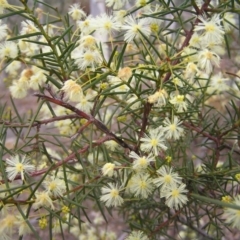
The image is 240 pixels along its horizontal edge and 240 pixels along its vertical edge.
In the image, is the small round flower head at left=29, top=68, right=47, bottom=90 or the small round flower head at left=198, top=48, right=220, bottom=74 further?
the small round flower head at left=29, top=68, right=47, bottom=90

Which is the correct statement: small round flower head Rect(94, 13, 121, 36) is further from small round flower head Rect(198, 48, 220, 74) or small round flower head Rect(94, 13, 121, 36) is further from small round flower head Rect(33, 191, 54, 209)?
small round flower head Rect(33, 191, 54, 209)

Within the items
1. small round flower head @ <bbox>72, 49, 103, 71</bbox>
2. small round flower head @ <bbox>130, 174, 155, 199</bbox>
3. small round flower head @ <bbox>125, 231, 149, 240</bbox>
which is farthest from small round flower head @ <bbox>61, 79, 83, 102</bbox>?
small round flower head @ <bbox>125, 231, 149, 240</bbox>

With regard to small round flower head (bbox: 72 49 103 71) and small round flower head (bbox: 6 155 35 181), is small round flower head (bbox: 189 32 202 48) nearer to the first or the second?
small round flower head (bbox: 72 49 103 71)

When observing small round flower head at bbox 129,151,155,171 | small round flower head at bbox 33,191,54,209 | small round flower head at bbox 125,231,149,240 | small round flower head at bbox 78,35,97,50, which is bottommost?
small round flower head at bbox 125,231,149,240

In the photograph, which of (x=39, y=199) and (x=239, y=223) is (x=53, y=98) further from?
(x=239, y=223)

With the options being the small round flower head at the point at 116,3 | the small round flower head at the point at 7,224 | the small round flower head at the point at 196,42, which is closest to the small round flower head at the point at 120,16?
the small round flower head at the point at 116,3

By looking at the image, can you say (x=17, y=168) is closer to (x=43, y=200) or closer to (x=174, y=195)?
(x=43, y=200)

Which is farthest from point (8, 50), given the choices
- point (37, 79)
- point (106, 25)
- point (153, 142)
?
point (153, 142)

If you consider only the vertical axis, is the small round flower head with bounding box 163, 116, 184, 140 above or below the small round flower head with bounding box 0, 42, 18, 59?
below

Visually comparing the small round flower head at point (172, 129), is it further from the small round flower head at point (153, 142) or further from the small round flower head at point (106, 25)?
the small round flower head at point (106, 25)
